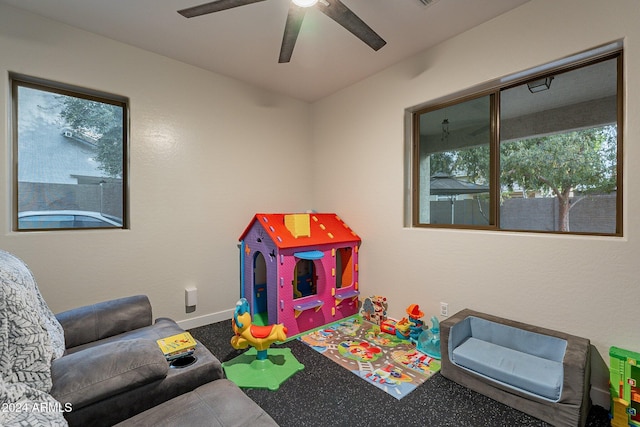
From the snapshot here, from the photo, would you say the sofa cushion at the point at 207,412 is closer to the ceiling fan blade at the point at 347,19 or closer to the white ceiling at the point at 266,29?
the ceiling fan blade at the point at 347,19

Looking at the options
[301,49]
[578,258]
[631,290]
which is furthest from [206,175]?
[631,290]

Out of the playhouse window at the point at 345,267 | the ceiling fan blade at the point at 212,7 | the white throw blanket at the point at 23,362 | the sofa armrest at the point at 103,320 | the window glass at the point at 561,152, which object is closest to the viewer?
the white throw blanket at the point at 23,362

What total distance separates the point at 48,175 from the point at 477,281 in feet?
11.9

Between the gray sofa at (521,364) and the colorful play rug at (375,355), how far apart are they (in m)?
0.23

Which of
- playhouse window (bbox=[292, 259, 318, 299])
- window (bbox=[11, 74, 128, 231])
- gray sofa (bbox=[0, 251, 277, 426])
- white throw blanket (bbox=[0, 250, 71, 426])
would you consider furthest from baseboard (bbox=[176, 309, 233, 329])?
white throw blanket (bbox=[0, 250, 71, 426])

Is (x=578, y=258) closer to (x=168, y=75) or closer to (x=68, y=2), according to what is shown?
(x=168, y=75)

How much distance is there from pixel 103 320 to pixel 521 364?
8.80 ft

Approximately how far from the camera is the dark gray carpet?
1.60 meters

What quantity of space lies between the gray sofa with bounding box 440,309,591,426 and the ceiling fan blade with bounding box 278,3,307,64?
7.40 ft

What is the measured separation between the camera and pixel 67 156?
7.89 feet

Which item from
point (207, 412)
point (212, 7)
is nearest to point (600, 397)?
point (207, 412)

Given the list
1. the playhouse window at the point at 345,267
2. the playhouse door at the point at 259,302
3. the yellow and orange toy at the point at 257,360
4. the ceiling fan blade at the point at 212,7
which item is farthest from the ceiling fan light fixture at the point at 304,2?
the playhouse window at the point at 345,267

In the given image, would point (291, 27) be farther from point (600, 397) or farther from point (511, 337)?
point (600, 397)

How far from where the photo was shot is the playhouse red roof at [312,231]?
2670 millimetres
